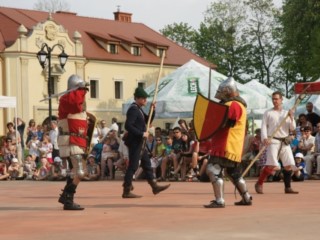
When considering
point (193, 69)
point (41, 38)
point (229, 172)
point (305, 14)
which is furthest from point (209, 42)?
point (229, 172)

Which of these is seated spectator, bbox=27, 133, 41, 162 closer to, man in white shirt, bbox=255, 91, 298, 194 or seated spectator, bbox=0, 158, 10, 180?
seated spectator, bbox=0, 158, 10, 180

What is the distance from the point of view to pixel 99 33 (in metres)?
72.3

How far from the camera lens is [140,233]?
9812mm

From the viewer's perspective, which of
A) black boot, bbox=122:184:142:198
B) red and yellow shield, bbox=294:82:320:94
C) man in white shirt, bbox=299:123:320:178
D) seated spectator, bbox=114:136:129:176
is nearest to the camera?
black boot, bbox=122:184:142:198

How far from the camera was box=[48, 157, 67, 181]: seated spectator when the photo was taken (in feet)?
83.0

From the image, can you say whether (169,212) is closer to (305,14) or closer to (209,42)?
(305,14)

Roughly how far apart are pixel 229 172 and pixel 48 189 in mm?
7374

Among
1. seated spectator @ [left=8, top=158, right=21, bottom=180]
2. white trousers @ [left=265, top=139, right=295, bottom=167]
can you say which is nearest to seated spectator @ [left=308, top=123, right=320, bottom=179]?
white trousers @ [left=265, top=139, right=295, bottom=167]

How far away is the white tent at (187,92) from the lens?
2645cm

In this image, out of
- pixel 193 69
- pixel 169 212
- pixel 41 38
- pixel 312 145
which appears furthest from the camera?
pixel 41 38

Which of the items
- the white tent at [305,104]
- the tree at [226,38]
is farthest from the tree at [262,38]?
the white tent at [305,104]

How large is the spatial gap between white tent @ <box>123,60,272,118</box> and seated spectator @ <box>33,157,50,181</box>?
11.9 feet

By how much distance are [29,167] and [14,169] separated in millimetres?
523

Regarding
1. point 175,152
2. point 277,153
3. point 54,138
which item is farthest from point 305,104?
point 277,153
